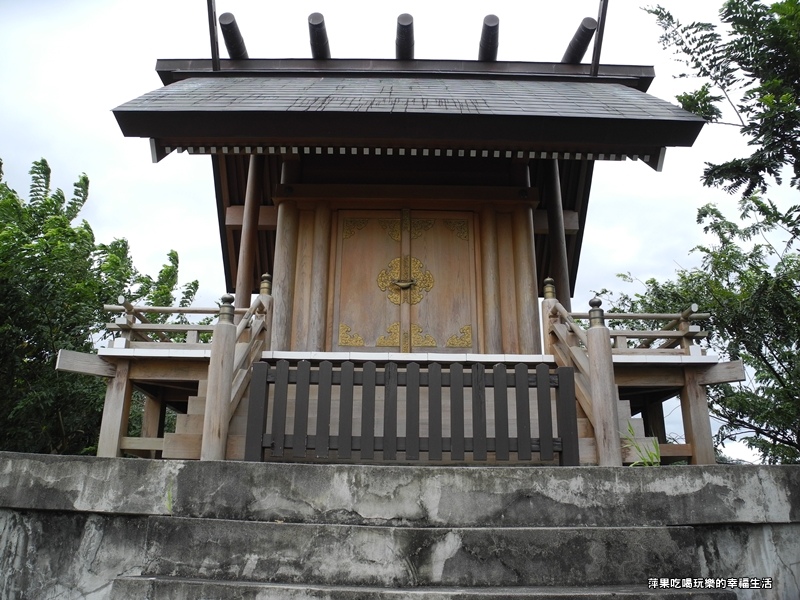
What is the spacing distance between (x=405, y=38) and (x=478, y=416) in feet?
22.8

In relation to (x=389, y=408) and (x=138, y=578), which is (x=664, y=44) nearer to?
(x=389, y=408)

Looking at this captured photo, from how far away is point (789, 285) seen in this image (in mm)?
11414

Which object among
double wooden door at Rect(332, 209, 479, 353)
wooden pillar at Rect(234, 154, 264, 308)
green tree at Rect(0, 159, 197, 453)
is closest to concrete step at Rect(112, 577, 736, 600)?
double wooden door at Rect(332, 209, 479, 353)

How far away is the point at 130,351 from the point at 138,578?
486 cm

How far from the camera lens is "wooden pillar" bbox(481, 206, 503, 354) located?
787cm

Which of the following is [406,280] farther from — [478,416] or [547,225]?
[478,416]

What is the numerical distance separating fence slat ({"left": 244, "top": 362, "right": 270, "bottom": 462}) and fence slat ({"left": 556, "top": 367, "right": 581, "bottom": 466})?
2442mm

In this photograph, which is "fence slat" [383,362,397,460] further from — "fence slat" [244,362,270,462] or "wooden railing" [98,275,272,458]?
"wooden railing" [98,275,272,458]

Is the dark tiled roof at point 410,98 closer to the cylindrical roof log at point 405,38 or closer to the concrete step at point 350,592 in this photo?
the cylindrical roof log at point 405,38

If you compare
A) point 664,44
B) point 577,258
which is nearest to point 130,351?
point 577,258

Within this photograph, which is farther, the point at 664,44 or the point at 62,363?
the point at 664,44

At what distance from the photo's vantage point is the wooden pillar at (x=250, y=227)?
8.97 meters

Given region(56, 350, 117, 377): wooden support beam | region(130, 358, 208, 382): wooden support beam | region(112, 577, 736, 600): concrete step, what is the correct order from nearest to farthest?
region(112, 577, 736, 600): concrete step < region(56, 350, 117, 377): wooden support beam < region(130, 358, 208, 382): wooden support beam

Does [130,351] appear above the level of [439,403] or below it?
above
